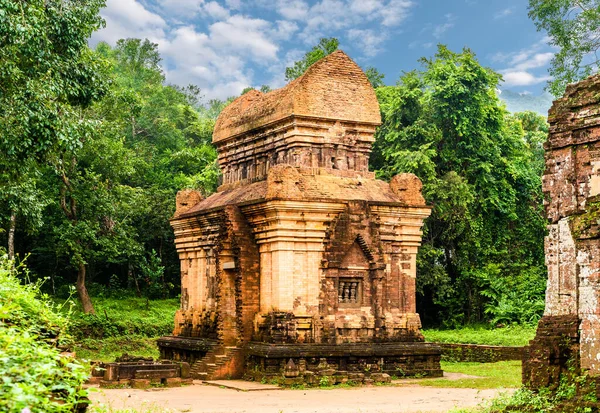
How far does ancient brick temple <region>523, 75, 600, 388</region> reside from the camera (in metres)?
11.8

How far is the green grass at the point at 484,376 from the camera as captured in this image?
17031mm

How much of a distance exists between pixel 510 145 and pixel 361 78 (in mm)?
12426

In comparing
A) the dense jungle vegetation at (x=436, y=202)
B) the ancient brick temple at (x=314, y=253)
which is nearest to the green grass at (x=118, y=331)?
the dense jungle vegetation at (x=436, y=202)

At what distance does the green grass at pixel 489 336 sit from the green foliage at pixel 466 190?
4.07 feet

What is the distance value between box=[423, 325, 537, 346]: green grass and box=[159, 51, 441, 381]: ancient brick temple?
5.73m

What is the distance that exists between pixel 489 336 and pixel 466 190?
17.3 ft

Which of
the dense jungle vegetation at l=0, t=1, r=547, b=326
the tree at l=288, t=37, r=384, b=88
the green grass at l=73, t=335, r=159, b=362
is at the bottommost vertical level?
the green grass at l=73, t=335, r=159, b=362

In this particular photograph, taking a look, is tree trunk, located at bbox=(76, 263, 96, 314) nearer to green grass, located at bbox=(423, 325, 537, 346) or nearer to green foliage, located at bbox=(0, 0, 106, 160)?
green grass, located at bbox=(423, 325, 537, 346)

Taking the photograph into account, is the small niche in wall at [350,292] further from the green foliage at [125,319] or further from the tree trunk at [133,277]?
the tree trunk at [133,277]

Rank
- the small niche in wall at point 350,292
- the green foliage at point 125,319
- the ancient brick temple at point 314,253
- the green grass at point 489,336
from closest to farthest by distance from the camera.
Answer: the ancient brick temple at point 314,253
the small niche in wall at point 350,292
the green grass at point 489,336
the green foliage at point 125,319

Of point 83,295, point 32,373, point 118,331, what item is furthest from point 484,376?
point 83,295

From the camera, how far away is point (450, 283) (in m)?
29.9

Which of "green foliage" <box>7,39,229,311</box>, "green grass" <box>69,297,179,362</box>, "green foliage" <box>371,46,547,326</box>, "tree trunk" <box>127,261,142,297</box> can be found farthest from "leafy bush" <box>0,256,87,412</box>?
"tree trunk" <box>127,261,142,297</box>

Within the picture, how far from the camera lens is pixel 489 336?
2480cm
